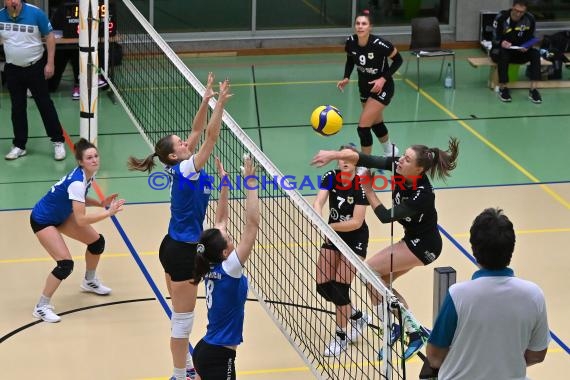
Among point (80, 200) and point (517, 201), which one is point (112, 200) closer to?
point (80, 200)

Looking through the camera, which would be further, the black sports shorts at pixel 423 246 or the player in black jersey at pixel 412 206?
the black sports shorts at pixel 423 246

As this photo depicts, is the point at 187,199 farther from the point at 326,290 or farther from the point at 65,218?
the point at 65,218

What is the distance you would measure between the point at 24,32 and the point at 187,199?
6087 millimetres

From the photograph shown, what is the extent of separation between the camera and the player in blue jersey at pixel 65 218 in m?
9.25

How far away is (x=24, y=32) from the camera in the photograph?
1328 centimetres

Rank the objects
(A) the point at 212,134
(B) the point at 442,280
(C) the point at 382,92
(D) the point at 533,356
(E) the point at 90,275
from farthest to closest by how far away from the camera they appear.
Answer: (C) the point at 382,92 → (E) the point at 90,275 → (A) the point at 212,134 → (B) the point at 442,280 → (D) the point at 533,356

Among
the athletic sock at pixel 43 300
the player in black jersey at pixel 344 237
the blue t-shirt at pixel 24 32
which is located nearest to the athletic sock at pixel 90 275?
the athletic sock at pixel 43 300

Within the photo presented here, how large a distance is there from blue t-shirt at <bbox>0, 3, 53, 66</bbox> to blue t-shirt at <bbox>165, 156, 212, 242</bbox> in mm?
5811

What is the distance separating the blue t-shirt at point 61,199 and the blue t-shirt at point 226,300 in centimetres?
261

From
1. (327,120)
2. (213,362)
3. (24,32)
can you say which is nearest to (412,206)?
(213,362)

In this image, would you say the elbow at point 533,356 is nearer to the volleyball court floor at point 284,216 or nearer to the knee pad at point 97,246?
the volleyball court floor at point 284,216

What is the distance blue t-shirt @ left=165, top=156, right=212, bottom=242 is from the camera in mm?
8039

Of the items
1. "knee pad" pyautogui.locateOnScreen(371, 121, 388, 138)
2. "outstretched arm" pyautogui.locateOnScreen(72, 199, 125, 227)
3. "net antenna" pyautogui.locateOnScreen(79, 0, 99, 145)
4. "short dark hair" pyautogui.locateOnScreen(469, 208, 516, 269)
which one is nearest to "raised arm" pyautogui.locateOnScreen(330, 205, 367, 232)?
"outstretched arm" pyautogui.locateOnScreen(72, 199, 125, 227)

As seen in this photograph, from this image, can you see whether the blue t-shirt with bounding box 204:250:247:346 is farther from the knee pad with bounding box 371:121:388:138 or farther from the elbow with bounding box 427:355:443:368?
the knee pad with bounding box 371:121:388:138
